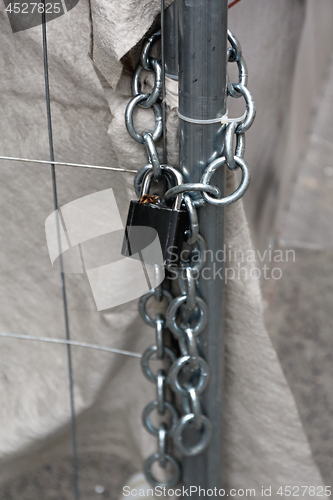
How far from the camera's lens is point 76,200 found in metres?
0.64

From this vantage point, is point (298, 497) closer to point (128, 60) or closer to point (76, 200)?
point (76, 200)

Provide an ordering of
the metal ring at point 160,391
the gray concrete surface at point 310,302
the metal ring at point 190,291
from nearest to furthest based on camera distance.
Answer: the metal ring at point 190,291 < the metal ring at point 160,391 < the gray concrete surface at point 310,302

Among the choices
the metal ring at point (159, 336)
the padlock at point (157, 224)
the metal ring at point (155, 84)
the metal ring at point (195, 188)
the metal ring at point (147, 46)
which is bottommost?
the metal ring at point (159, 336)

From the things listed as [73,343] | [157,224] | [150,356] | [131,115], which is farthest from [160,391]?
[131,115]

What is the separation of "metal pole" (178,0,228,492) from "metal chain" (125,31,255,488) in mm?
16

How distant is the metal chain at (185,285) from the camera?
0.50m

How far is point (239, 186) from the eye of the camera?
496 mm

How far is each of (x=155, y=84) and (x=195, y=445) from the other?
517mm

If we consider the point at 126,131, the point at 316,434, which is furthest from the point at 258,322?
the point at 316,434

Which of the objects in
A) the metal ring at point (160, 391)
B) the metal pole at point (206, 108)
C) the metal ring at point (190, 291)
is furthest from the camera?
the metal ring at point (160, 391)

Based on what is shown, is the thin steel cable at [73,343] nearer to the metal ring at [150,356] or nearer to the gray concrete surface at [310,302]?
the metal ring at [150,356]

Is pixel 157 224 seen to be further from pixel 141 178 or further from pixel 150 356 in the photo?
pixel 150 356

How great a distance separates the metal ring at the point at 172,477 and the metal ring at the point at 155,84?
1.73 feet

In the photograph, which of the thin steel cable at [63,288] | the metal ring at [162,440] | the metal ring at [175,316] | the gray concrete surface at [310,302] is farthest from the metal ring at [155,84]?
the gray concrete surface at [310,302]
